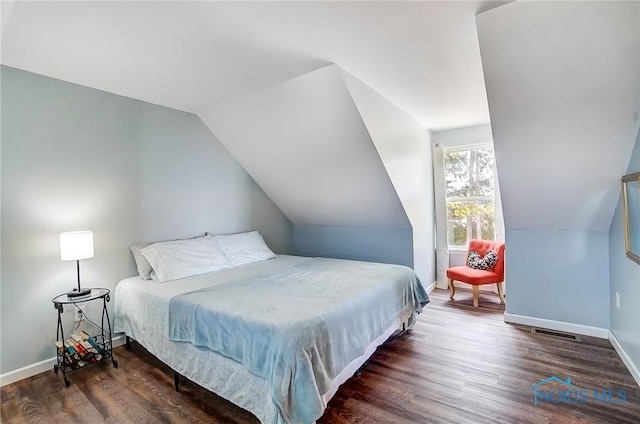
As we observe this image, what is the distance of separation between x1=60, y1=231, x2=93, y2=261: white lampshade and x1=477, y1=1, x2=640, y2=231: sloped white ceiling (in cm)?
315

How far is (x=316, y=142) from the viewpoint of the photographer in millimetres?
3318

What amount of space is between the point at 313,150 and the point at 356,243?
162 centimetres

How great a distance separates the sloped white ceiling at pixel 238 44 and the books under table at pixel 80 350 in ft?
7.20

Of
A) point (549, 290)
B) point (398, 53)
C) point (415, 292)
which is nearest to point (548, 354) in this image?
point (549, 290)

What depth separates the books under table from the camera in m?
2.46

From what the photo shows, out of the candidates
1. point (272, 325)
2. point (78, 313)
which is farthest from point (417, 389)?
point (78, 313)

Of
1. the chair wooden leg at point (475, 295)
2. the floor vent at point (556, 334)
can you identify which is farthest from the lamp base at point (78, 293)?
the floor vent at point (556, 334)

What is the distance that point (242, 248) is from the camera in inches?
144

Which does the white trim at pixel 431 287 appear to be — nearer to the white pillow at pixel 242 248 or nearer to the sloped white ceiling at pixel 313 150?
the sloped white ceiling at pixel 313 150

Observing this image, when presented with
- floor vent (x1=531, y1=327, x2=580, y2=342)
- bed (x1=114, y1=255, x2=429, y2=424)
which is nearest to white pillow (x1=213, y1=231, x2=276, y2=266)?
bed (x1=114, y1=255, x2=429, y2=424)

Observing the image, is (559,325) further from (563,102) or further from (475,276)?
(563,102)

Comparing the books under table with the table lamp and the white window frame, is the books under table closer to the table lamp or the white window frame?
the table lamp

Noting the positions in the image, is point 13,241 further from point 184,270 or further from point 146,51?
point 146,51

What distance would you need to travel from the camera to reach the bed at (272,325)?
163 centimetres
